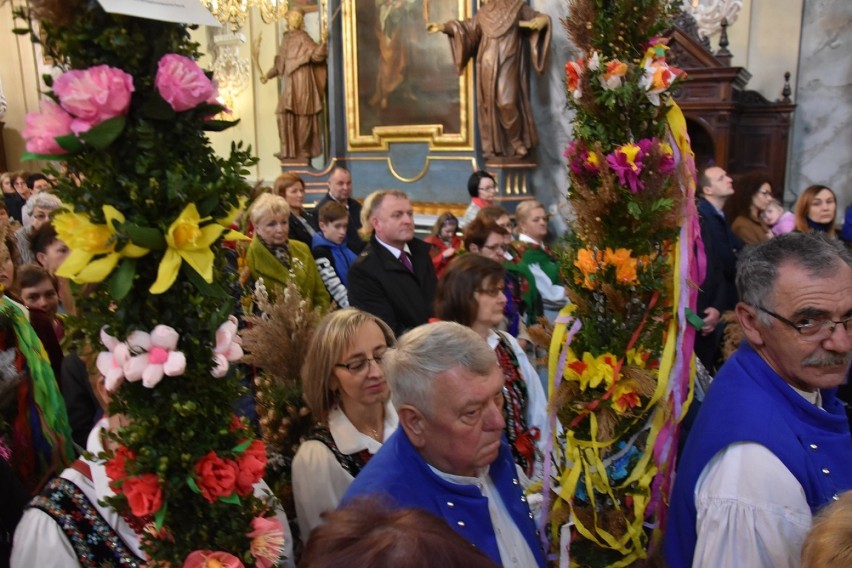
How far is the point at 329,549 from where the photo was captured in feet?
3.39

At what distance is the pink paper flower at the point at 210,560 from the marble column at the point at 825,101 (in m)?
8.05

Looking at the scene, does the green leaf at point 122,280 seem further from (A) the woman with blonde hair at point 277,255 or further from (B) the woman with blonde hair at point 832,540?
(A) the woman with blonde hair at point 277,255

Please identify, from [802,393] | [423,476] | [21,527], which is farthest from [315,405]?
[802,393]

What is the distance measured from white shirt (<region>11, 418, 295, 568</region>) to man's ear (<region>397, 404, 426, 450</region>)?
2.27 feet

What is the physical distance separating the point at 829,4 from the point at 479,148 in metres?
4.24

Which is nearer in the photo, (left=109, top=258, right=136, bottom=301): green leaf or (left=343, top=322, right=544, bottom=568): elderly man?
(left=109, top=258, right=136, bottom=301): green leaf

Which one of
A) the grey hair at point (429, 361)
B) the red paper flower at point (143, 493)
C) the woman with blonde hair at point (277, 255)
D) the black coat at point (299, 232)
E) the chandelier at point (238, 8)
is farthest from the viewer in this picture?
the chandelier at point (238, 8)

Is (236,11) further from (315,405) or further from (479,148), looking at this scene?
(315,405)

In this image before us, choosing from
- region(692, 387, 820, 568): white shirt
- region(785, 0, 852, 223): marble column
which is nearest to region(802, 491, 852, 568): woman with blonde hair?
region(692, 387, 820, 568): white shirt

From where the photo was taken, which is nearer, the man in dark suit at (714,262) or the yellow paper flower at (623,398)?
the yellow paper flower at (623,398)

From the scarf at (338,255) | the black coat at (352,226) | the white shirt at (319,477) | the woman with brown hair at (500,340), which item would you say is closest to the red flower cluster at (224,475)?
the white shirt at (319,477)

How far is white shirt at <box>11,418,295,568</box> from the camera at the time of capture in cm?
154

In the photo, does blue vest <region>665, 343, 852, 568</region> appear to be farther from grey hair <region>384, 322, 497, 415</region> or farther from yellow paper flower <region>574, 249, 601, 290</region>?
yellow paper flower <region>574, 249, 601, 290</region>

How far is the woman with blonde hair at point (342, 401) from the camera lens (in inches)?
83.8
